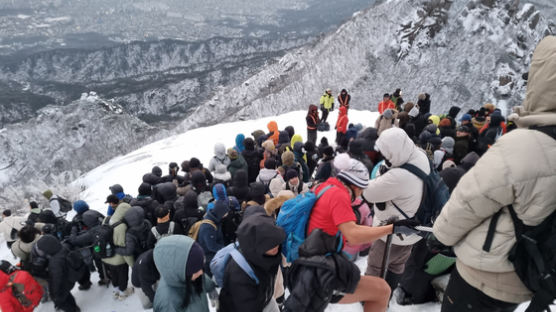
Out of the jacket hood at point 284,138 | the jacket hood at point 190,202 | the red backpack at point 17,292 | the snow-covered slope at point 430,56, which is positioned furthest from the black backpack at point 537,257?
the snow-covered slope at point 430,56

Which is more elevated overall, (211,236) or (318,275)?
(318,275)

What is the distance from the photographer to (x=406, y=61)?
3328 cm

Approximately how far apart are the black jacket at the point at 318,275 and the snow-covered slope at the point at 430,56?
28.3 m

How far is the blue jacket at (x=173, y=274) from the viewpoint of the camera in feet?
8.71

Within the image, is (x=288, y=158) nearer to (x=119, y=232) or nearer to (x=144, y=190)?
(x=144, y=190)

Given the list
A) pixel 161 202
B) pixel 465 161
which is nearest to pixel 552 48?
pixel 465 161

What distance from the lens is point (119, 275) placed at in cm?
495

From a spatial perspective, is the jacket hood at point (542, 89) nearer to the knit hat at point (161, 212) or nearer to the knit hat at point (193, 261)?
the knit hat at point (193, 261)

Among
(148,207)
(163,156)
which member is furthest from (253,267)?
(163,156)

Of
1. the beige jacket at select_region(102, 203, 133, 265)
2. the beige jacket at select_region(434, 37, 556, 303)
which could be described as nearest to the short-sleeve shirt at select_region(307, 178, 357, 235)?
the beige jacket at select_region(434, 37, 556, 303)

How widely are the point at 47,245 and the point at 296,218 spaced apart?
3.77 metres

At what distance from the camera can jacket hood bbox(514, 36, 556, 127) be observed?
1.80 meters

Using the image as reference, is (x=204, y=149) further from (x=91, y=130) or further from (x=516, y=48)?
(x=91, y=130)

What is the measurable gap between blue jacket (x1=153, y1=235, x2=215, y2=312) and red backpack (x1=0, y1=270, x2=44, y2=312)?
2591 millimetres
